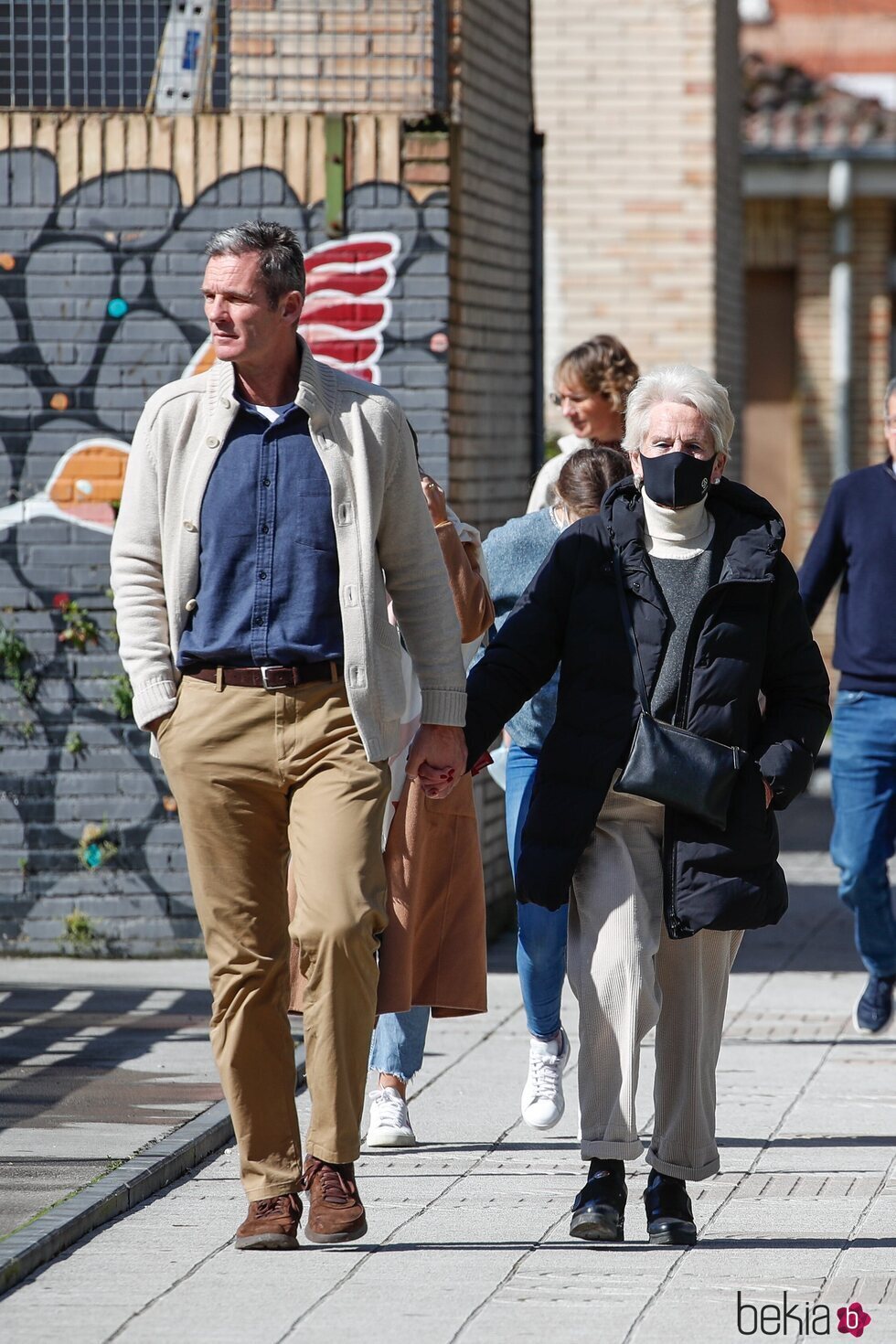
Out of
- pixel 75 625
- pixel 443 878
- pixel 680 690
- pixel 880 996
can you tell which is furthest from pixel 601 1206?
pixel 75 625

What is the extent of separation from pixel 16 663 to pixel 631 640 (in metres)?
4.05

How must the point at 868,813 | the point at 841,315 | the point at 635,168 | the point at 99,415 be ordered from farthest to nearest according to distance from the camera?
the point at 841,315
the point at 635,168
the point at 99,415
the point at 868,813

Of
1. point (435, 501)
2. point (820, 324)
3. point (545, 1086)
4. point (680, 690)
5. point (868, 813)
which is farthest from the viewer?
point (820, 324)

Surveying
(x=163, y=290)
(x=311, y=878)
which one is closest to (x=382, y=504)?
(x=311, y=878)

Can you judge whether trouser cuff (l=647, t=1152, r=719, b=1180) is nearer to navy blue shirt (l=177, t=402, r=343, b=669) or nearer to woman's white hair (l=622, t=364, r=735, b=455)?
navy blue shirt (l=177, t=402, r=343, b=669)

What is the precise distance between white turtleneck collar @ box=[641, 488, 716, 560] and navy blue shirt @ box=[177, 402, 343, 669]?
0.69 metres

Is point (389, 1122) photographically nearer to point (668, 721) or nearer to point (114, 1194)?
point (114, 1194)

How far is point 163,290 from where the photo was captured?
27.3 feet

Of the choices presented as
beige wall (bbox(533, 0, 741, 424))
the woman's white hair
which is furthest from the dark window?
beige wall (bbox(533, 0, 741, 424))

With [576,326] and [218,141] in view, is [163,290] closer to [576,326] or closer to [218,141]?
[218,141]

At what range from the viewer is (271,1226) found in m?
4.88

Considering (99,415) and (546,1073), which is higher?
(99,415)

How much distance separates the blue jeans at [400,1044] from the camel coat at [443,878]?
14 cm

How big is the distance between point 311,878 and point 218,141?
13.9ft
